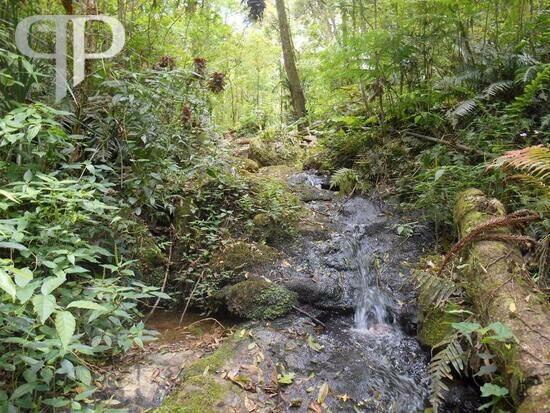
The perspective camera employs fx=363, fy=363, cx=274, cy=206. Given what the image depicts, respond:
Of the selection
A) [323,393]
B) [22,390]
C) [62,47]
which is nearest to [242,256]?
[323,393]

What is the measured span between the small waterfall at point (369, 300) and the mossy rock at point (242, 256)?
1022 millimetres

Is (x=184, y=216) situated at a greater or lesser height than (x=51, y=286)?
lesser

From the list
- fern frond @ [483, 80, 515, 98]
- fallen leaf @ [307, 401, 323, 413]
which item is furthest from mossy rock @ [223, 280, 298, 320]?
fern frond @ [483, 80, 515, 98]

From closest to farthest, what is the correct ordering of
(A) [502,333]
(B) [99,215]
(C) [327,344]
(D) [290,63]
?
(A) [502,333], (B) [99,215], (C) [327,344], (D) [290,63]

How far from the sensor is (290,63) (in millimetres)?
10016

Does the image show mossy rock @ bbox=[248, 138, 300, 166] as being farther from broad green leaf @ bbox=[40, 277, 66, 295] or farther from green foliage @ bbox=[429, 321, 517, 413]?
broad green leaf @ bbox=[40, 277, 66, 295]

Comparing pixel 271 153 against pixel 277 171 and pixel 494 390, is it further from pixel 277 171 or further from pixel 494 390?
pixel 494 390

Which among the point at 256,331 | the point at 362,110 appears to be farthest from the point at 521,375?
the point at 362,110

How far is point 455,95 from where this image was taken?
5.47 meters

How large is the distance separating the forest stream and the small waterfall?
11 millimetres

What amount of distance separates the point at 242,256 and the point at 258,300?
2.12ft

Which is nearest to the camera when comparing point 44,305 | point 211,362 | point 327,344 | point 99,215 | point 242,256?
point 44,305

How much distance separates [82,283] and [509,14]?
636cm

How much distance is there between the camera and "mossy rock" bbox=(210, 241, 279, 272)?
13.1ft
